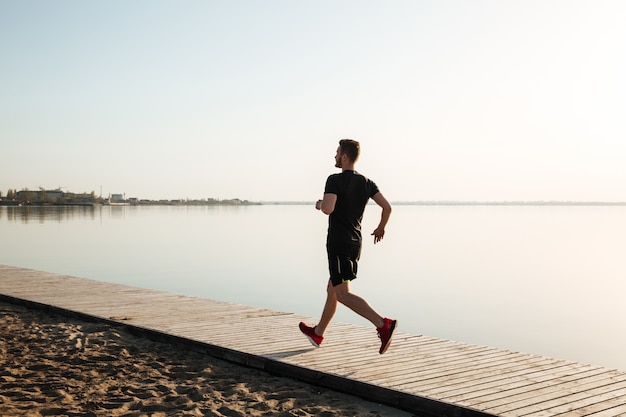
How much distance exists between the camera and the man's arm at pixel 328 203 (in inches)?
216

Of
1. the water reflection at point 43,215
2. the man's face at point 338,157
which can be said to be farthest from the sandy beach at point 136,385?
the water reflection at point 43,215

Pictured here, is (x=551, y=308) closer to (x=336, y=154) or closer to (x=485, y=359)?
(x=485, y=359)

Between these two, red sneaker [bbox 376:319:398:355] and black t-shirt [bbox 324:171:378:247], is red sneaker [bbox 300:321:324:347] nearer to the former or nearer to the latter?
red sneaker [bbox 376:319:398:355]

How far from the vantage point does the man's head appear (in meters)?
5.69

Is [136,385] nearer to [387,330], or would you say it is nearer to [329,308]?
[329,308]

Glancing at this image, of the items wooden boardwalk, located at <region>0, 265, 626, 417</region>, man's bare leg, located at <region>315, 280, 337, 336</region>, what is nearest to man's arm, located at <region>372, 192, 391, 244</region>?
man's bare leg, located at <region>315, 280, 337, 336</region>

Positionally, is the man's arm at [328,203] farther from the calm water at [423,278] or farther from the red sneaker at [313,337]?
the calm water at [423,278]

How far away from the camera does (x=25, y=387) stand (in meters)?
5.30

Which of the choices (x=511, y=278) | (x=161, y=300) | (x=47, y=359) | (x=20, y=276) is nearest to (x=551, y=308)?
(x=511, y=278)

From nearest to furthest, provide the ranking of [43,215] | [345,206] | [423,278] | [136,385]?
[136,385] → [345,206] → [423,278] → [43,215]

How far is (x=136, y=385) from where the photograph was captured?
5.41 metres

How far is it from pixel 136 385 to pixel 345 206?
7.76ft

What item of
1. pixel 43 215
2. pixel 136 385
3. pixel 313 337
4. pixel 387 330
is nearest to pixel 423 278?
pixel 313 337

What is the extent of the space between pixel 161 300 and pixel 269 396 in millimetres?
5417
